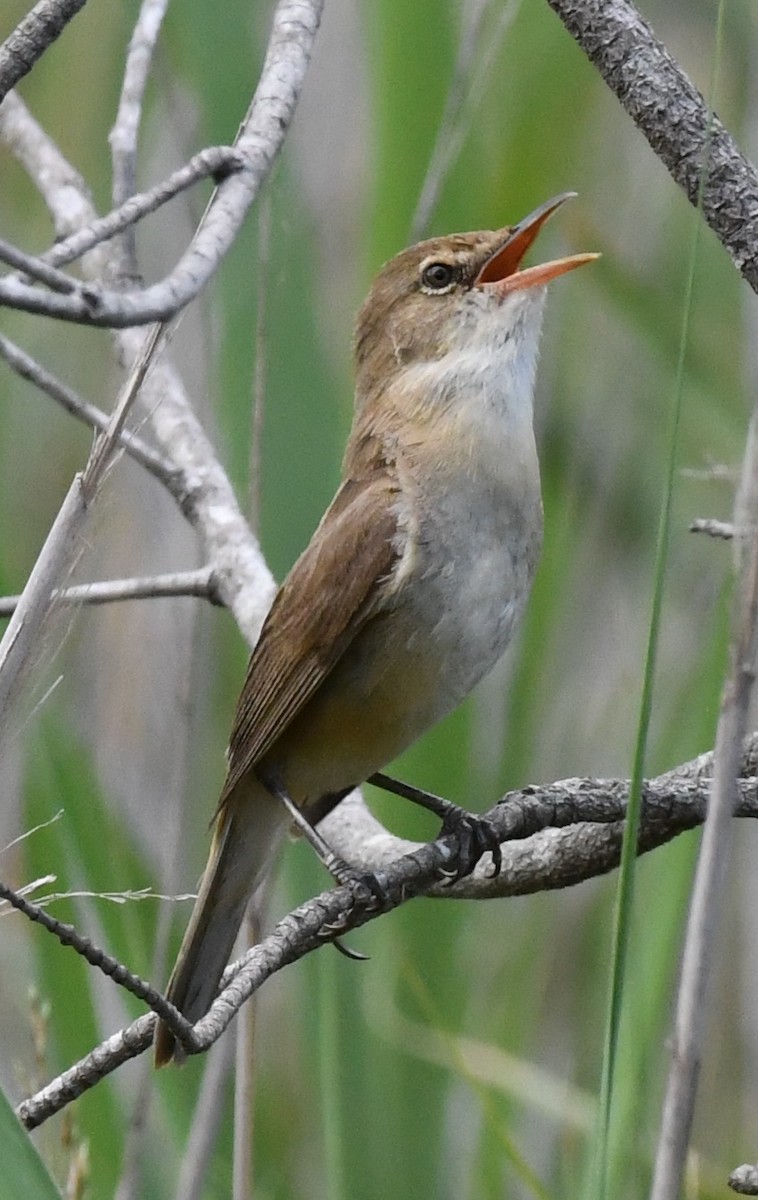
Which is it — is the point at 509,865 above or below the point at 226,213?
below

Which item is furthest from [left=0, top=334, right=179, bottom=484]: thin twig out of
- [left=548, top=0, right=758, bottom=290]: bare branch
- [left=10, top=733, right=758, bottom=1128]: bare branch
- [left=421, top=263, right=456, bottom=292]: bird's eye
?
[left=548, top=0, right=758, bottom=290]: bare branch

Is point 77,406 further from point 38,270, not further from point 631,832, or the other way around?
point 631,832

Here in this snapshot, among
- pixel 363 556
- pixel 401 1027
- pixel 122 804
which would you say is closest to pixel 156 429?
pixel 363 556

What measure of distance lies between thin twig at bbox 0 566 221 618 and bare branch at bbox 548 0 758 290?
0.99 m

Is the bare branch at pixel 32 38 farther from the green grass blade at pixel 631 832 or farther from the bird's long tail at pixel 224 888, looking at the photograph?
the bird's long tail at pixel 224 888

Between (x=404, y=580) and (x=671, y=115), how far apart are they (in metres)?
0.84

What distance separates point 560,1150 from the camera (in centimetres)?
304

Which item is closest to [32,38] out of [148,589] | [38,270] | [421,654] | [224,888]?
[38,270]

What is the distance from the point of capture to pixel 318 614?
2605mm

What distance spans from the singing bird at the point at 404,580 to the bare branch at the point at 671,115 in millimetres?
462

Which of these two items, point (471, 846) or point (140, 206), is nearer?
point (140, 206)

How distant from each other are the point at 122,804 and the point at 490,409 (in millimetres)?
1303

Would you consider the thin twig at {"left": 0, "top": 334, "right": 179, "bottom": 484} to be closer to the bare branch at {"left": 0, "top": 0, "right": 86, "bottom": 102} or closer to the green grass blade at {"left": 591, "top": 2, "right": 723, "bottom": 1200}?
the bare branch at {"left": 0, "top": 0, "right": 86, "bottom": 102}

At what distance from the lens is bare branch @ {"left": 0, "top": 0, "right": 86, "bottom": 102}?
181 cm
